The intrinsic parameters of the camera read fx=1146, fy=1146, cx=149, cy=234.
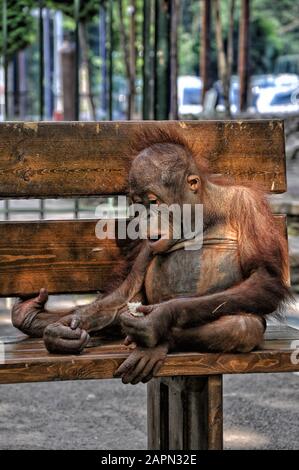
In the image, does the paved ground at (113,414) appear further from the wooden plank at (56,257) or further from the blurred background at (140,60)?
the blurred background at (140,60)

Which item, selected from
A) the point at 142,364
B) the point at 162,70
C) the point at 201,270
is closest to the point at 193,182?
the point at 201,270

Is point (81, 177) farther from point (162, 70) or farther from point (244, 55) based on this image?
point (244, 55)

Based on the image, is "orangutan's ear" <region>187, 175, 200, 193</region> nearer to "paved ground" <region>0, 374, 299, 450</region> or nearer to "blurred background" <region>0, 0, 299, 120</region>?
"paved ground" <region>0, 374, 299, 450</region>

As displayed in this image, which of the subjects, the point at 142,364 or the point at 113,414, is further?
the point at 113,414

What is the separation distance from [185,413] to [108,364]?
0.40 metres

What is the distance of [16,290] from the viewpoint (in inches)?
151

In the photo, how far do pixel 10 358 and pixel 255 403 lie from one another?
2.26 metres

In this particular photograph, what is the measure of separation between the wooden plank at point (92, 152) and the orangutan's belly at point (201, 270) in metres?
0.51

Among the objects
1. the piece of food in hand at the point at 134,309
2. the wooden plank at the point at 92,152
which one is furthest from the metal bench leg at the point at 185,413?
the wooden plank at the point at 92,152

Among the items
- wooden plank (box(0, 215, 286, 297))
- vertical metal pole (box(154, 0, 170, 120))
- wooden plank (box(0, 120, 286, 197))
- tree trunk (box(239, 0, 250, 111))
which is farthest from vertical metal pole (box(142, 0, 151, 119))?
tree trunk (box(239, 0, 250, 111))

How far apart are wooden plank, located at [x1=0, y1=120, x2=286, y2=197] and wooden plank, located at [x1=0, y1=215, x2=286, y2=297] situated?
0.39 feet

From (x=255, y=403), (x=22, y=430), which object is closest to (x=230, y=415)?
(x=255, y=403)

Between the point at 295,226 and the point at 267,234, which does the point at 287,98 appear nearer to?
the point at 295,226

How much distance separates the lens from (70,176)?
12.8ft
